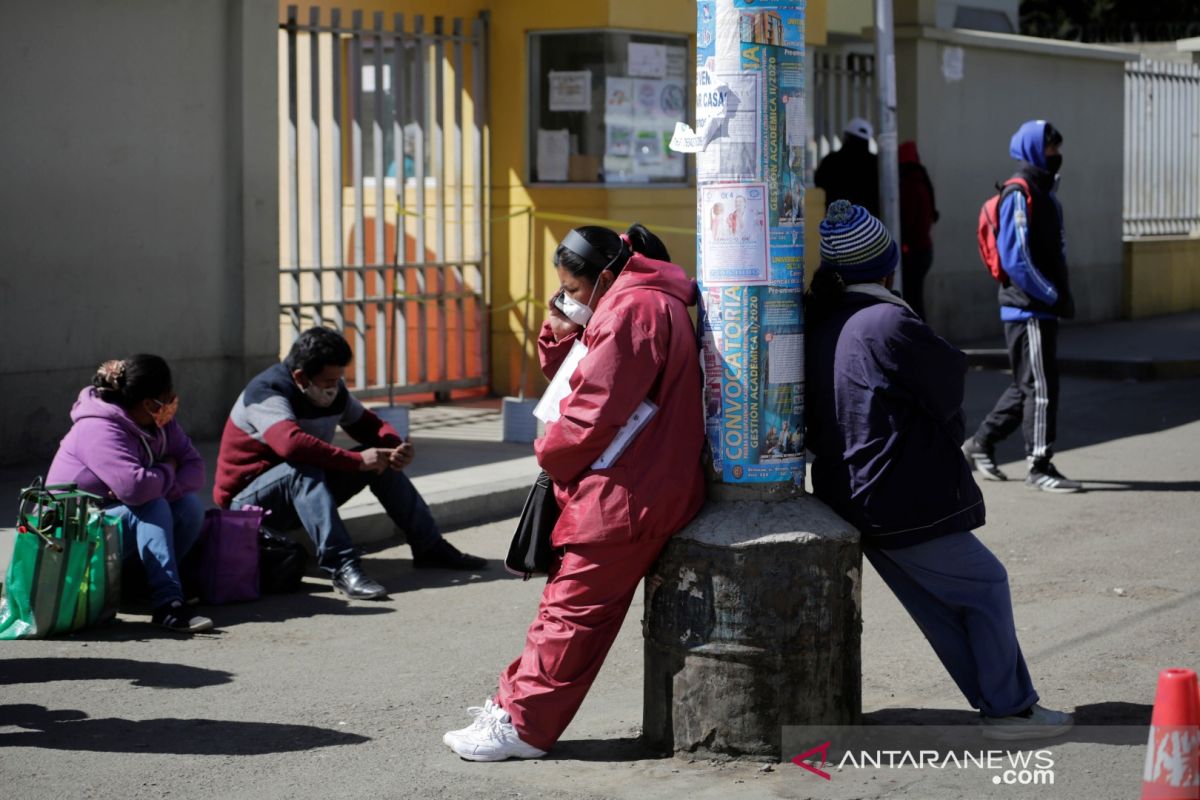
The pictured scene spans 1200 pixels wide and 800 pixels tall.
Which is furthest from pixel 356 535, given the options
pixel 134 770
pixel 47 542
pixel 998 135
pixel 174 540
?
pixel 998 135

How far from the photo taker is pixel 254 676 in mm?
6422

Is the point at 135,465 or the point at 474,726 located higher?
the point at 135,465

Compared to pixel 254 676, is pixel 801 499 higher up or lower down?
Result: higher up

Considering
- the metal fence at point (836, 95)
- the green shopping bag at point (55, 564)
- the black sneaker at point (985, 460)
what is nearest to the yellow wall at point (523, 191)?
the metal fence at point (836, 95)

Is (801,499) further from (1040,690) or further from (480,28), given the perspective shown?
(480,28)

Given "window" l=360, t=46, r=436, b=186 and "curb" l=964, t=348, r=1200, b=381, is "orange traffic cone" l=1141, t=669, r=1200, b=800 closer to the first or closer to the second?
"window" l=360, t=46, r=436, b=186

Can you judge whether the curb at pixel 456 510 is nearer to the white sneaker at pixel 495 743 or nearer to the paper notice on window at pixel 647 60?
the white sneaker at pixel 495 743

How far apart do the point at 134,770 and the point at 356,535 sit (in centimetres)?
334

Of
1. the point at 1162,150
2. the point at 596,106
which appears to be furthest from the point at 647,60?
the point at 1162,150

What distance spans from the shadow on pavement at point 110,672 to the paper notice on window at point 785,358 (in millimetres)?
2426

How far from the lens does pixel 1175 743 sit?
12.6ft

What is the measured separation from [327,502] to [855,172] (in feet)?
23.4

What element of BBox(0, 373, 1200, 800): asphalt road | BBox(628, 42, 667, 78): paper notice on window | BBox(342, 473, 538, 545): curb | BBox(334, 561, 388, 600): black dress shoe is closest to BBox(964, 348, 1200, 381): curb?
BBox(628, 42, 667, 78): paper notice on window

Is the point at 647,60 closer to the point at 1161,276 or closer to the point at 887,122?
the point at 887,122
